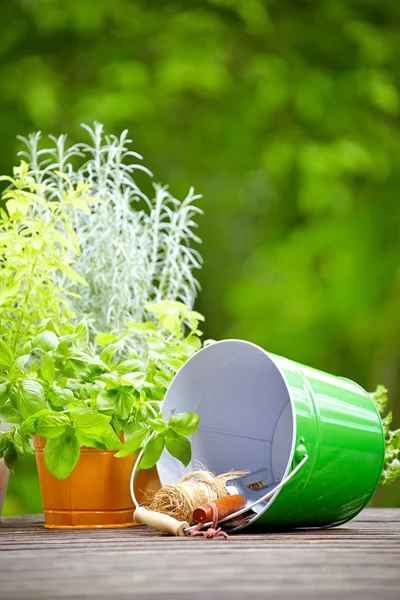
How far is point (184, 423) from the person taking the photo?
1.38 meters

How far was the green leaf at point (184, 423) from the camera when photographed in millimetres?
1374

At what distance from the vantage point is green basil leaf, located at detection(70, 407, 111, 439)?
131 cm

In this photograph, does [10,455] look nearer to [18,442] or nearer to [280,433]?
[18,442]

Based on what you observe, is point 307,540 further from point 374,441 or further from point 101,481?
point 101,481

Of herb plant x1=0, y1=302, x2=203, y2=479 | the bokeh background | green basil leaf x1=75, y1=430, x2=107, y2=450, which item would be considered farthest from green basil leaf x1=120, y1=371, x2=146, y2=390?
the bokeh background

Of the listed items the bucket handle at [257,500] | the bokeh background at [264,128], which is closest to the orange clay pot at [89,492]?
the bucket handle at [257,500]

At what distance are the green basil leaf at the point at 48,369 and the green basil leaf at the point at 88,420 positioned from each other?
0.13m

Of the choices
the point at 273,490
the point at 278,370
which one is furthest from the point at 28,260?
the point at 273,490

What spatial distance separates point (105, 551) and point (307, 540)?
31 cm

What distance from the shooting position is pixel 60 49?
386cm

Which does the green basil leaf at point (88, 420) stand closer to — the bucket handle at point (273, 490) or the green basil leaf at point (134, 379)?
the green basil leaf at point (134, 379)

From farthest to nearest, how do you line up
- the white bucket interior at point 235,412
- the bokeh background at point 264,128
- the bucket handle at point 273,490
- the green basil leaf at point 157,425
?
Result: the bokeh background at point 264,128 < the white bucket interior at point 235,412 < the green basil leaf at point 157,425 < the bucket handle at point 273,490

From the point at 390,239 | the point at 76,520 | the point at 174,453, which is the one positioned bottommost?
the point at 76,520

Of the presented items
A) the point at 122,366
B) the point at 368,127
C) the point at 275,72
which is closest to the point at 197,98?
the point at 275,72
